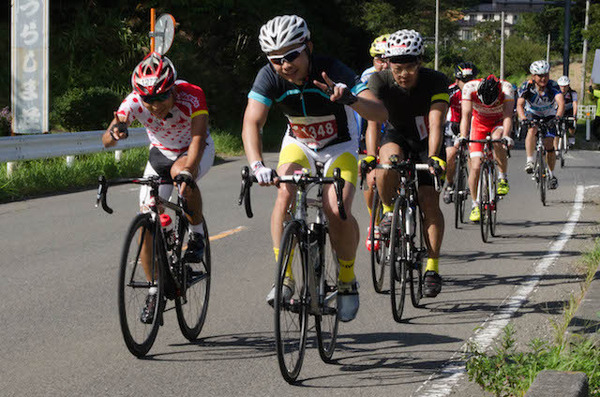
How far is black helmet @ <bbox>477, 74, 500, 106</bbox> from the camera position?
1108 centimetres

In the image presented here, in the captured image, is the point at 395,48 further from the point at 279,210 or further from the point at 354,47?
the point at 354,47

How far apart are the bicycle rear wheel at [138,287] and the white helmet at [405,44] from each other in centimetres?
254

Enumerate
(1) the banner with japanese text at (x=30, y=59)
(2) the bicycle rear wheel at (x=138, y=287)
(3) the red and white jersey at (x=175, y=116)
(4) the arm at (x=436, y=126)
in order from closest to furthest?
(2) the bicycle rear wheel at (x=138, y=287) → (3) the red and white jersey at (x=175, y=116) → (4) the arm at (x=436, y=126) → (1) the banner with japanese text at (x=30, y=59)

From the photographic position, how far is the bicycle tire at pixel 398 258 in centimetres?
662

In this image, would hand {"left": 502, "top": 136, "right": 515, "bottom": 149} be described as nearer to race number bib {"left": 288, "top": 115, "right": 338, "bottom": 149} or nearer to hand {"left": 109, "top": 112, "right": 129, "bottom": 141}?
race number bib {"left": 288, "top": 115, "right": 338, "bottom": 149}

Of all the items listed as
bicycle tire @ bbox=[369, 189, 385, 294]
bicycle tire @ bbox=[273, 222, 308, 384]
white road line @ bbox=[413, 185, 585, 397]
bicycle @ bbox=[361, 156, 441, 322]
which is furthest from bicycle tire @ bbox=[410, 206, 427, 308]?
bicycle tire @ bbox=[273, 222, 308, 384]

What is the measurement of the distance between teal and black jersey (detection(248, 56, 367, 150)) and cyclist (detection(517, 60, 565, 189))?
9.16m

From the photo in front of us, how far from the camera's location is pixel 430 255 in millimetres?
7363

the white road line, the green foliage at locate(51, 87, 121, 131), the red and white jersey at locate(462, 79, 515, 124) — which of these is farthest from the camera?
the green foliage at locate(51, 87, 121, 131)

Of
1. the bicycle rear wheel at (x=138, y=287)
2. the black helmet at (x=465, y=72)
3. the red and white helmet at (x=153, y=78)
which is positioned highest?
the black helmet at (x=465, y=72)

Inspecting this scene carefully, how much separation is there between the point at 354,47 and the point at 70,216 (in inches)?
1219

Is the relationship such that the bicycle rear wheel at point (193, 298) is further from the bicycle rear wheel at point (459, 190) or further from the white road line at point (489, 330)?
the bicycle rear wheel at point (459, 190)

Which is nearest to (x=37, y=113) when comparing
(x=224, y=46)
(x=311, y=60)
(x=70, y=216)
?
(x=70, y=216)

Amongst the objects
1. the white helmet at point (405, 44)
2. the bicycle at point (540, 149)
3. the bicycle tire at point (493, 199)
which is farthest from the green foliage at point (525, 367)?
the bicycle at point (540, 149)
